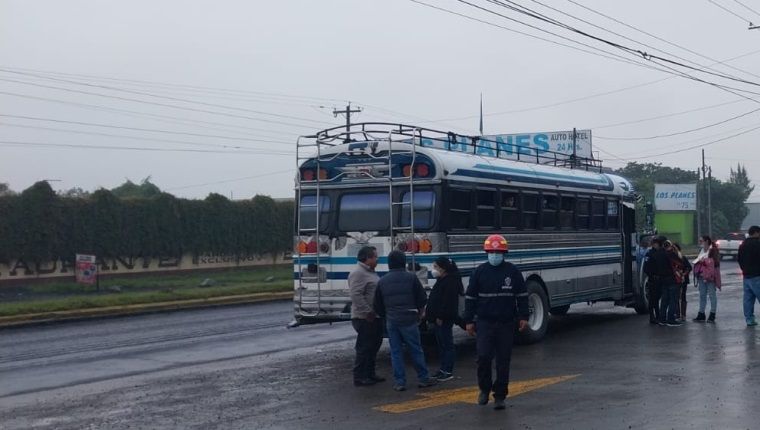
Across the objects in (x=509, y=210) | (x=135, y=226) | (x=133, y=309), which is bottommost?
(x=133, y=309)

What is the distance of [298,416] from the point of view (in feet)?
34.8

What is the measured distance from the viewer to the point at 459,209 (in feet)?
49.2

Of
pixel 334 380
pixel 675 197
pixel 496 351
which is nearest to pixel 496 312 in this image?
pixel 496 351

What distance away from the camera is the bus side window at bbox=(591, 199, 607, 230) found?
19703mm

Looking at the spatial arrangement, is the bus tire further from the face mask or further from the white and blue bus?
the face mask

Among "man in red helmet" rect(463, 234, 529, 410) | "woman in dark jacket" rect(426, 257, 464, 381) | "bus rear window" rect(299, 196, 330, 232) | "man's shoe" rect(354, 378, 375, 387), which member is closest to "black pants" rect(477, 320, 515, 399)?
"man in red helmet" rect(463, 234, 529, 410)

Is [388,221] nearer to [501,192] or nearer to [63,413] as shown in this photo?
[501,192]

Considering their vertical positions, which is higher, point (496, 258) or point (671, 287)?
point (496, 258)

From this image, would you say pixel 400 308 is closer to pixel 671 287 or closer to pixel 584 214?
pixel 584 214

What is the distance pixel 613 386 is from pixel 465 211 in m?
4.09

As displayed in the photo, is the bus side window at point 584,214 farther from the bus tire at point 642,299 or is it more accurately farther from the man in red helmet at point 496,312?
the man in red helmet at point 496,312

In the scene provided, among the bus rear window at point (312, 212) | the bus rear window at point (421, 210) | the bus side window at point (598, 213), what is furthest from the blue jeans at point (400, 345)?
the bus side window at point (598, 213)

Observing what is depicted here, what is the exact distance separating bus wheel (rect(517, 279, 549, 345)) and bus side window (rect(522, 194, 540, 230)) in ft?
2.99

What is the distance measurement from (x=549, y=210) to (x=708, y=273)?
368cm
